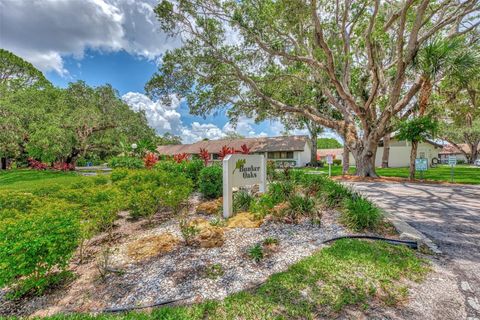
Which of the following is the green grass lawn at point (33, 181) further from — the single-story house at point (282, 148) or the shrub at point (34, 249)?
the single-story house at point (282, 148)

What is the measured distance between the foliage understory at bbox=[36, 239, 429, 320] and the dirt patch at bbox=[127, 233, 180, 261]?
1.31 m

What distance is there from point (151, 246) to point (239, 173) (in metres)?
2.63

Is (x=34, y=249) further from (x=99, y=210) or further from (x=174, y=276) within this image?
(x=99, y=210)

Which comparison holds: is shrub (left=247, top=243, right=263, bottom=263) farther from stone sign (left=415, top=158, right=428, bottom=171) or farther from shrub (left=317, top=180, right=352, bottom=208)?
stone sign (left=415, top=158, right=428, bottom=171)

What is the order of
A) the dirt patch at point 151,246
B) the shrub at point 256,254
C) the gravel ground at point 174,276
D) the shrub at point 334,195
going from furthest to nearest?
→ the shrub at point 334,195 < the dirt patch at point 151,246 < the shrub at point 256,254 < the gravel ground at point 174,276

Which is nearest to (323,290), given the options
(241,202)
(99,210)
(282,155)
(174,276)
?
(174,276)

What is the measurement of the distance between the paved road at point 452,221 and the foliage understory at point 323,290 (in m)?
0.49

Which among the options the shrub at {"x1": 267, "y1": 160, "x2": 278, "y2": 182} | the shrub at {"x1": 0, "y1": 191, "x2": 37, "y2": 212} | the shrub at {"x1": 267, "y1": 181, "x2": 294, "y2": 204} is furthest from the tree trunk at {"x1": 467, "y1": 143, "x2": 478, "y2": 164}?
the shrub at {"x1": 0, "y1": 191, "x2": 37, "y2": 212}

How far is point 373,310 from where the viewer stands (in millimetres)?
2463

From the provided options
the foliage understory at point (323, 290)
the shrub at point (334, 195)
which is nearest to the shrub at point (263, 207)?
the shrub at point (334, 195)

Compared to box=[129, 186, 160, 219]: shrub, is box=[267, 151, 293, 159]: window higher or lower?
higher

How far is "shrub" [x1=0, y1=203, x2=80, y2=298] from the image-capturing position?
262 cm

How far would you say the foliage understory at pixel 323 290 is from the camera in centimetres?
240

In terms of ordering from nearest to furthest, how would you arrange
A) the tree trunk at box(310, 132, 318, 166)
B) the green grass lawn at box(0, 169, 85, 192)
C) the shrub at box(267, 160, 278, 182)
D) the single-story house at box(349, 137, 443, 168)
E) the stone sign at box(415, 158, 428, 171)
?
the green grass lawn at box(0, 169, 85, 192) → the shrub at box(267, 160, 278, 182) → the stone sign at box(415, 158, 428, 171) → the tree trunk at box(310, 132, 318, 166) → the single-story house at box(349, 137, 443, 168)
